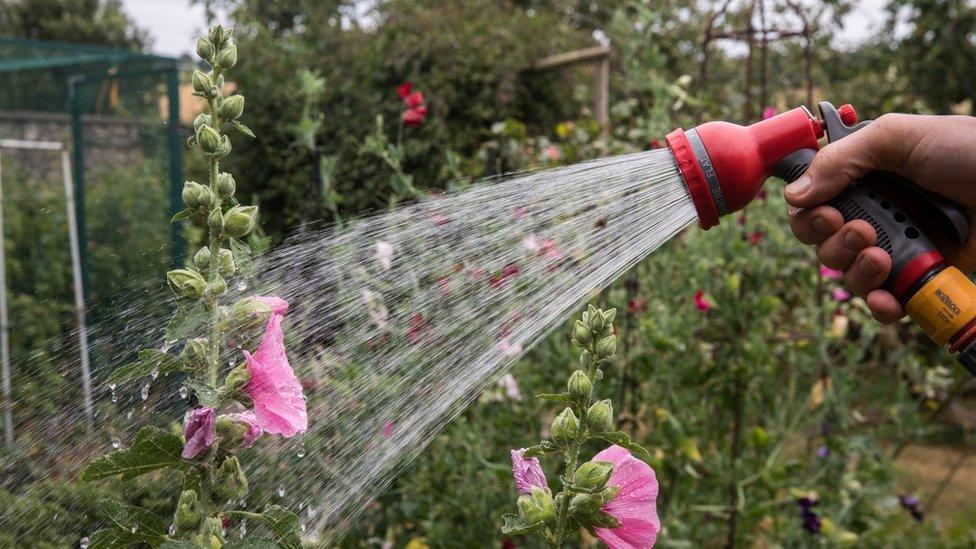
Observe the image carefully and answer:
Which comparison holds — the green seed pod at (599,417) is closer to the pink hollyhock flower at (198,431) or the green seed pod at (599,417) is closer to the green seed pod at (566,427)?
the green seed pod at (566,427)

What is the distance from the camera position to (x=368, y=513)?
1.82 metres

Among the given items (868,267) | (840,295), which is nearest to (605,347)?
(868,267)

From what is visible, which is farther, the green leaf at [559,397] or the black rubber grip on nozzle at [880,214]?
the black rubber grip on nozzle at [880,214]

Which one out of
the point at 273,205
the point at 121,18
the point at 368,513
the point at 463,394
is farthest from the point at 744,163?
the point at 121,18

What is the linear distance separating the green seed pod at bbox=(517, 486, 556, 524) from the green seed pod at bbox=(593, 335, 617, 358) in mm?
124

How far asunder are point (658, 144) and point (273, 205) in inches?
137

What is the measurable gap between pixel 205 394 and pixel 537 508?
0.92 ft

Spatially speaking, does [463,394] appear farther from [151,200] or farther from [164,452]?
[151,200]

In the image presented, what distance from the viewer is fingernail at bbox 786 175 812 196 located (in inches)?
47.3

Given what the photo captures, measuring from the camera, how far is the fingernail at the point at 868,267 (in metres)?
1.20

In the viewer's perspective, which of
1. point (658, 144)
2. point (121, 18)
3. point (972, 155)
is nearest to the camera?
point (972, 155)

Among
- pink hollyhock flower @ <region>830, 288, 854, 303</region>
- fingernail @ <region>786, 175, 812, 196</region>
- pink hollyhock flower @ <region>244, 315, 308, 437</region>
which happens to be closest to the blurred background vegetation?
pink hollyhock flower @ <region>830, 288, 854, 303</region>

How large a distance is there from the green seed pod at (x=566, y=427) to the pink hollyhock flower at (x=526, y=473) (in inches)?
1.4

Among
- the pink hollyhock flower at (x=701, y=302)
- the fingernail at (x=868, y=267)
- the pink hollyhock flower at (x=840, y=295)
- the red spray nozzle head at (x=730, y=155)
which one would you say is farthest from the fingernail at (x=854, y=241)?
the pink hollyhock flower at (x=840, y=295)
